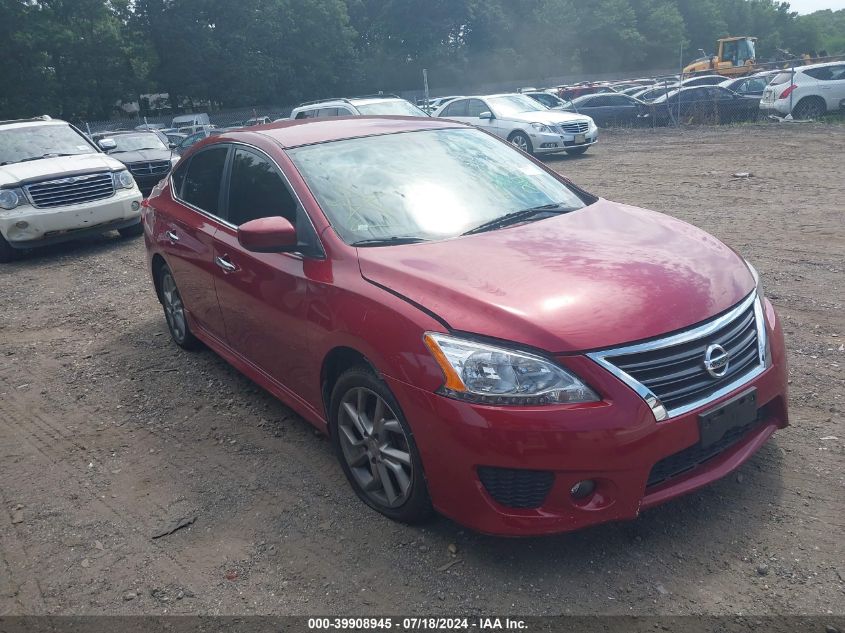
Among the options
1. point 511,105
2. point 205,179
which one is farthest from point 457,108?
point 205,179

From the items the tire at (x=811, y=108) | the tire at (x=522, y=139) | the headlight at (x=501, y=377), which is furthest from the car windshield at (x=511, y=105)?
the headlight at (x=501, y=377)

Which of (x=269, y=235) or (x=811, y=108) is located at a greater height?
(x=269, y=235)

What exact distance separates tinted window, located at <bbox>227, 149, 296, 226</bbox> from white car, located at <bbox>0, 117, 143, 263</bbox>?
6323 mm

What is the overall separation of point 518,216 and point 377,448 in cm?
148

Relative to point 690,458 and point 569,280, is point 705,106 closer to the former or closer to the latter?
point 569,280

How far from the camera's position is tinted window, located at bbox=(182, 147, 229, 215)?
491 cm

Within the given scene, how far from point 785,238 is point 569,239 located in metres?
5.20

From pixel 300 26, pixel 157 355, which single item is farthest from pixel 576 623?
pixel 300 26

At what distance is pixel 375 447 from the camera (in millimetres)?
3416

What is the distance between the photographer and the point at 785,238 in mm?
7828

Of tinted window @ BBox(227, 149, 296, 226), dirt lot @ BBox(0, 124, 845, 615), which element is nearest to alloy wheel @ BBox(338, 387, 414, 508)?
dirt lot @ BBox(0, 124, 845, 615)

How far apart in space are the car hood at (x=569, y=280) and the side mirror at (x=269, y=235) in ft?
1.37

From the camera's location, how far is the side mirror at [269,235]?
12.1 ft

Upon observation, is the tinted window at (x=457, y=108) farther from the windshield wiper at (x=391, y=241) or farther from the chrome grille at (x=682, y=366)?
the chrome grille at (x=682, y=366)
